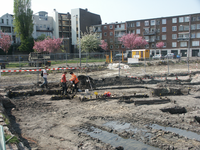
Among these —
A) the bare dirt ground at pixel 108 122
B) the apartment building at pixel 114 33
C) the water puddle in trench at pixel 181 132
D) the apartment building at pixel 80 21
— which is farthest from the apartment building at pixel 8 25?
the water puddle in trench at pixel 181 132

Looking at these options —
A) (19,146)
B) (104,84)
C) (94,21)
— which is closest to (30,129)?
(19,146)

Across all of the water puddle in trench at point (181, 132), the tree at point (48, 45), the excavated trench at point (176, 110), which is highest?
the tree at point (48, 45)

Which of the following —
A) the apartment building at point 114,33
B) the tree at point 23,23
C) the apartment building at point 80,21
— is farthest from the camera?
the apartment building at point 114,33

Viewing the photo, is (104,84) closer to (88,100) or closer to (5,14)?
(88,100)

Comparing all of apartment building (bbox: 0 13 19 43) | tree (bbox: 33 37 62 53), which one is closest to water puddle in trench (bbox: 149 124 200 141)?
tree (bbox: 33 37 62 53)

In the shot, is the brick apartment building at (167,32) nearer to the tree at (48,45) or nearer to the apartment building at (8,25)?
the tree at (48,45)

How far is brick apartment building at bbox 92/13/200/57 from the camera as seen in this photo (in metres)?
59.6

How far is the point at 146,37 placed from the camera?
66625 millimetres

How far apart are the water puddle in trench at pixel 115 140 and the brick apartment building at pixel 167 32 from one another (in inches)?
2284

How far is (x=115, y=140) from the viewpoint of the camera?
568 cm

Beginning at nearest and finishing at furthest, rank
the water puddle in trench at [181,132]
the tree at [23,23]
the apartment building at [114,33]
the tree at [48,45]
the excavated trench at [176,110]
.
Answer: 1. the water puddle in trench at [181,132]
2. the excavated trench at [176,110]
3. the tree at [48,45]
4. the tree at [23,23]
5. the apartment building at [114,33]

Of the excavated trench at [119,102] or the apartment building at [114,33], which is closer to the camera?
the excavated trench at [119,102]

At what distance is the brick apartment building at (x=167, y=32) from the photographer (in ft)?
196

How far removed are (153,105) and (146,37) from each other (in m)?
61.4
